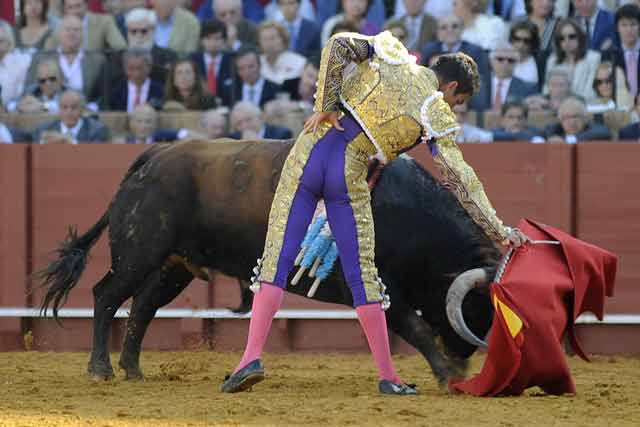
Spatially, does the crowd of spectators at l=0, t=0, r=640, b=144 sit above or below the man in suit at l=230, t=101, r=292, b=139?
above

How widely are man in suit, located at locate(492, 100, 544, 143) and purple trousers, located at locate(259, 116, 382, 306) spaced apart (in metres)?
3.10

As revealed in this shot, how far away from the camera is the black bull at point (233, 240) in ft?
17.4

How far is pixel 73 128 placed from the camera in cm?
833

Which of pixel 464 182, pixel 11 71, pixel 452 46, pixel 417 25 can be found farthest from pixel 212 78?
pixel 464 182

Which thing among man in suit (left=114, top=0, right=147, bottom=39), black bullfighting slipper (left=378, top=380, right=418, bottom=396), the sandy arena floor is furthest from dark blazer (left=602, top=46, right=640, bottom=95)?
black bullfighting slipper (left=378, top=380, right=418, bottom=396)

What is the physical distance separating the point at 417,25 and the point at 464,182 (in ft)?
13.4

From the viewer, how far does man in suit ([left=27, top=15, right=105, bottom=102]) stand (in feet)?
28.8

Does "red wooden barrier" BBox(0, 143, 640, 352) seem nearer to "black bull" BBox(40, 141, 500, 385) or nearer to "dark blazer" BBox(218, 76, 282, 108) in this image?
"dark blazer" BBox(218, 76, 282, 108)

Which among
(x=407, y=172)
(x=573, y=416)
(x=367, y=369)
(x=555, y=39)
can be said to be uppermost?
(x=555, y=39)

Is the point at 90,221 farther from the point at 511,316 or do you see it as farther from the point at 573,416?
the point at 573,416

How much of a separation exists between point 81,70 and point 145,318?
3417 mm

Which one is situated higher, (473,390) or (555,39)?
(555,39)

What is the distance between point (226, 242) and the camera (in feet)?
18.2

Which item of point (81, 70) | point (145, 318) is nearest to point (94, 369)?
point (145, 318)
